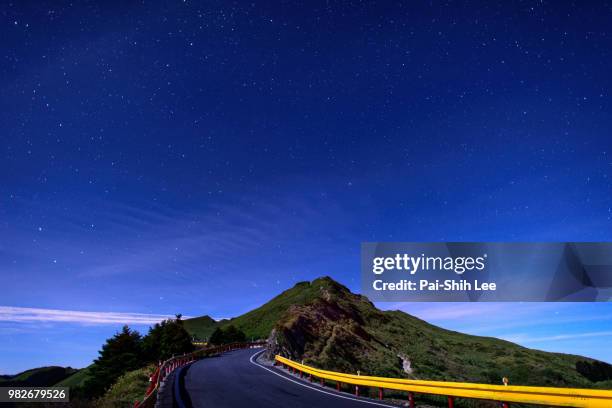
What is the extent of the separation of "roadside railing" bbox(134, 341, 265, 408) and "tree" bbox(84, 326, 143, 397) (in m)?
17.7

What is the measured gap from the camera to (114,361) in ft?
246

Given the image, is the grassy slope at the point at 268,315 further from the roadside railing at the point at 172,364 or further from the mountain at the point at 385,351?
the roadside railing at the point at 172,364

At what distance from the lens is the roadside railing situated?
1313 cm

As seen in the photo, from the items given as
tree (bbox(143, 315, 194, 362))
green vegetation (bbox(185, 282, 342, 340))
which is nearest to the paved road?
A: tree (bbox(143, 315, 194, 362))

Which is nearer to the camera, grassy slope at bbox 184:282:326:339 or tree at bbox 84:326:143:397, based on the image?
tree at bbox 84:326:143:397

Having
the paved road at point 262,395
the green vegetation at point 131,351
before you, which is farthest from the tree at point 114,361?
the paved road at point 262,395

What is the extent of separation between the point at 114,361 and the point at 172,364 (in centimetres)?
4828

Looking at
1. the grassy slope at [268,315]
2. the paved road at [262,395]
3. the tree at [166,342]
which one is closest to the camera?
the paved road at [262,395]

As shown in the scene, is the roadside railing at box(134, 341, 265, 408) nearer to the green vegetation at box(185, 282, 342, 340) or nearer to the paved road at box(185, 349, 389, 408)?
the paved road at box(185, 349, 389, 408)

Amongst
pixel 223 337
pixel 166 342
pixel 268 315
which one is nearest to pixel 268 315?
pixel 268 315

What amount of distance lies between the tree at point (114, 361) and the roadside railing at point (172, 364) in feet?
58.2

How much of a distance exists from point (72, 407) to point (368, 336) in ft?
258

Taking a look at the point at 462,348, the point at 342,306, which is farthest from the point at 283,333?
the point at 462,348

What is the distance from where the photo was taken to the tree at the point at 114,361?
73500mm
